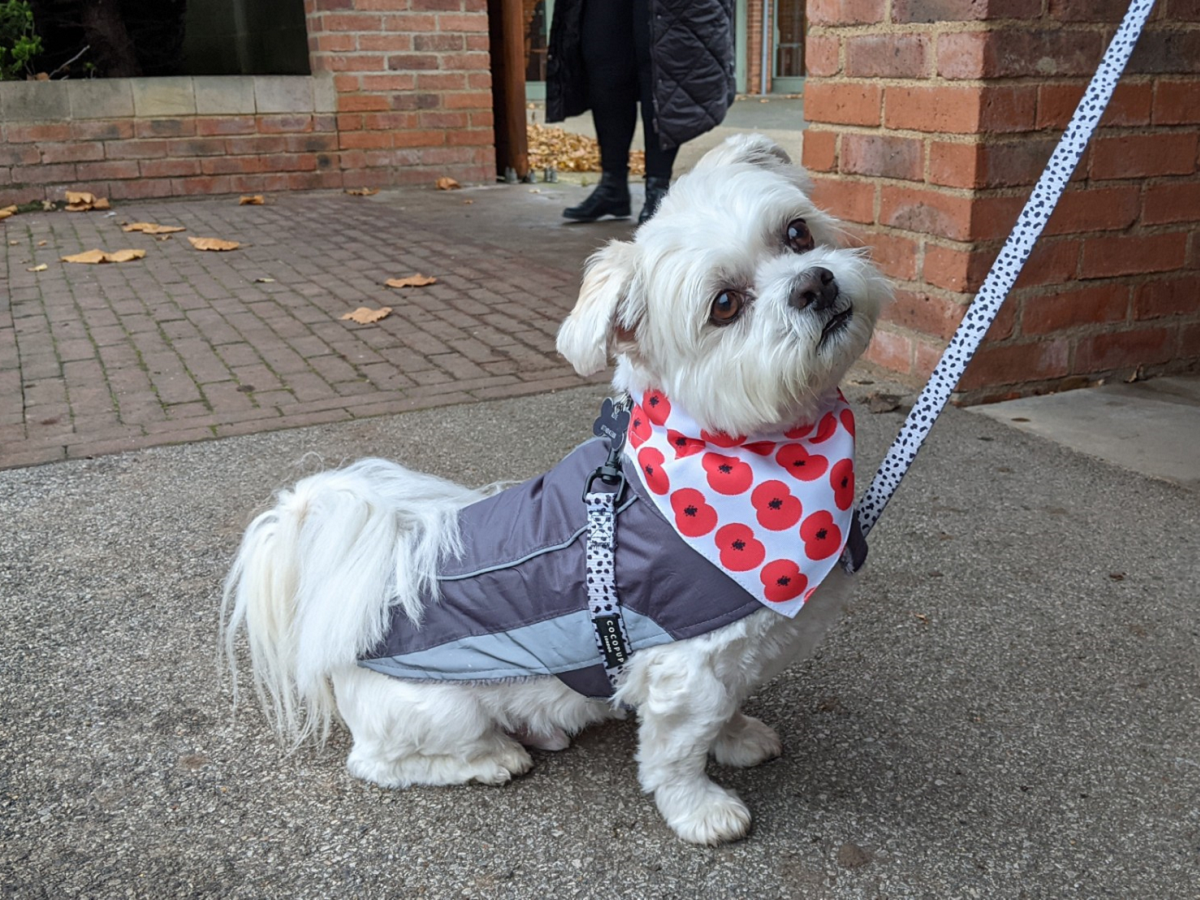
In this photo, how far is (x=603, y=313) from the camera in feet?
5.86

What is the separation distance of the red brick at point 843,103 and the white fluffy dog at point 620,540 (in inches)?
94.6

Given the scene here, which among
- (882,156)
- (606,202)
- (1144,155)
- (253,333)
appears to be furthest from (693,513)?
(606,202)

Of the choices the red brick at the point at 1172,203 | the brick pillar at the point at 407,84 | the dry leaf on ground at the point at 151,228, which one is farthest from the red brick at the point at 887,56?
the brick pillar at the point at 407,84

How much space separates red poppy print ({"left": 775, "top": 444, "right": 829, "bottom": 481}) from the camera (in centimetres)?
194

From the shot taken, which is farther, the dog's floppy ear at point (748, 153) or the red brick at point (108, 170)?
the red brick at point (108, 170)

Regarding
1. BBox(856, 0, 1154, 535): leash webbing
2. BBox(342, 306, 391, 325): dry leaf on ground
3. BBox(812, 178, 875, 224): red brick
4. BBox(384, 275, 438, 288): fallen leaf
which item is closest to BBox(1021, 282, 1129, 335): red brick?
BBox(812, 178, 875, 224): red brick

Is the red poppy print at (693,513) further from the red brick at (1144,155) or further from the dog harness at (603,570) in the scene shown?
the red brick at (1144,155)

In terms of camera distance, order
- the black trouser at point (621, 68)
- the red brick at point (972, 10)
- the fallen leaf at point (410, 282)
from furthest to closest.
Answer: the black trouser at point (621, 68), the fallen leaf at point (410, 282), the red brick at point (972, 10)

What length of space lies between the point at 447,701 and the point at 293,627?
36 centimetres

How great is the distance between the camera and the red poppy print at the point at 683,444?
6.33 ft

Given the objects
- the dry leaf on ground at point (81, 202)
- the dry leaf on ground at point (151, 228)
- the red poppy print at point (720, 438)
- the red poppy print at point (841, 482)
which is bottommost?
the red poppy print at point (841, 482)

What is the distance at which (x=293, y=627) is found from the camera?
2195 mm

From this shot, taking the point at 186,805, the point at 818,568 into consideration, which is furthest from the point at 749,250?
the point at 186,805

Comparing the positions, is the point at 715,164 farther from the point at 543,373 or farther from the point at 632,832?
the point at 543,373
